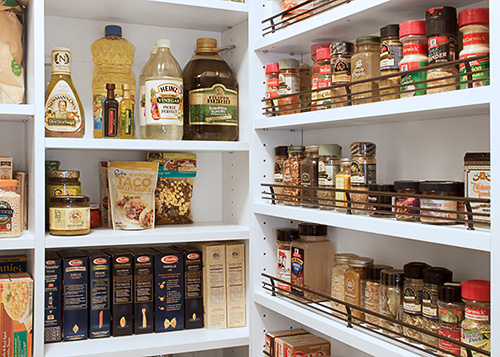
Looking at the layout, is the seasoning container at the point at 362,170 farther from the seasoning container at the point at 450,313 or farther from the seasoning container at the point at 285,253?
the seasoning container at the point at 285,253

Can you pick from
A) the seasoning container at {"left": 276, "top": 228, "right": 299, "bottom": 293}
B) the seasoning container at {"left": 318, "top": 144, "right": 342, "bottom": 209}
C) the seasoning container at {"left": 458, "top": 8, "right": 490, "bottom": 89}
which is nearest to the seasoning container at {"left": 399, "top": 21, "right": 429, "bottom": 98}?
the seasoning container at {"left": 458, "top": 8, "right": 490, "bottom": 89}

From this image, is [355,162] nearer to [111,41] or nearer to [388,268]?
[388,268]

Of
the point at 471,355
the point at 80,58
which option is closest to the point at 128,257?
the point at 80,58

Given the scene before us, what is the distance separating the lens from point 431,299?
1188mm

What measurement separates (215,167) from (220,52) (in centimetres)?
47

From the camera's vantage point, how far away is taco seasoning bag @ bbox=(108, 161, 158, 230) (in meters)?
1.87

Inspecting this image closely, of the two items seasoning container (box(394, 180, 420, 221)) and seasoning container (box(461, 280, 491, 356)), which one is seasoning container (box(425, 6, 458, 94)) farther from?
seasoning container (box(461, 280, 491, 356))

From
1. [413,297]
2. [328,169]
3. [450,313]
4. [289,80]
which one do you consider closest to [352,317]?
[413,297]

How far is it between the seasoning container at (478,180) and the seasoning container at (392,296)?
0.31 metres

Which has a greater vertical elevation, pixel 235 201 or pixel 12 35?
pixel 12 35

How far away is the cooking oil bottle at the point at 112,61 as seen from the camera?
74.2 inches

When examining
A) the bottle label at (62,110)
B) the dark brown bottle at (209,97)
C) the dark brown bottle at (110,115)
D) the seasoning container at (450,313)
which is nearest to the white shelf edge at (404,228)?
the seasoning container at (450,313)

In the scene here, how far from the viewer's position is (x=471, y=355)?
1.03 m

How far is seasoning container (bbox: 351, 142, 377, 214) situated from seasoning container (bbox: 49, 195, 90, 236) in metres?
0.86
